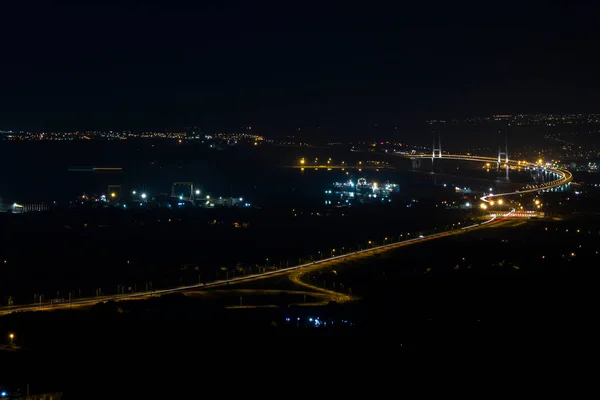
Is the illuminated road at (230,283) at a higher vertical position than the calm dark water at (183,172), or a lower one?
lower

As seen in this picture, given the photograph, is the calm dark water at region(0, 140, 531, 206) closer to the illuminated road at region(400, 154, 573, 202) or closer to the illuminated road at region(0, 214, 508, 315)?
the illuminated road at region(400, 154, 573, 202)

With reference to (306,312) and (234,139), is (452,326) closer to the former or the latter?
(306,312)

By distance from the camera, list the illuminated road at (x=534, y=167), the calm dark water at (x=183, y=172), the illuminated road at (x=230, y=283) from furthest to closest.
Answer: the calm dark water at (x=183, y=172), the illuminated road at (x=534, y=167), the illuminated road at (x=230, y=283)

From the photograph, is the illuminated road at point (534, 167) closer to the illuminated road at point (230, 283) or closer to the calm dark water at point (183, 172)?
the calm dark water at point (183, 172)

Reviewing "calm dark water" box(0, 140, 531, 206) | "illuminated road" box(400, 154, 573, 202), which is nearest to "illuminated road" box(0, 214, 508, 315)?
"calm dark water" box(0, 140, 531, 206)

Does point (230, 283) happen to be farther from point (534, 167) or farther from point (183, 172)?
point (534, 167)

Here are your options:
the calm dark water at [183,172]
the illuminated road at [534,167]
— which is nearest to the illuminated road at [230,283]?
the calm dark water at [183,172]

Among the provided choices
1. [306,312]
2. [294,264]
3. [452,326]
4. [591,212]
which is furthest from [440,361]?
[591,212]

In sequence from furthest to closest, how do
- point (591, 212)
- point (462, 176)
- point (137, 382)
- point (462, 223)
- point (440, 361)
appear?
A: point (462, 176)
point (591, 212)
point (462, 223)
point (440, 361)
point (137, 382)

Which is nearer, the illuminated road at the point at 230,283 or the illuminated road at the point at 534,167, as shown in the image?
the illuminated road at the point at 230,283

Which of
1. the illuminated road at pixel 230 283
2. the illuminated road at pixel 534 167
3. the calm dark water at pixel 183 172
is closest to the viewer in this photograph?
the illuminated road at pixel 230 283

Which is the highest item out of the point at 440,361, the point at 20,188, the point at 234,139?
the point at 234,139
